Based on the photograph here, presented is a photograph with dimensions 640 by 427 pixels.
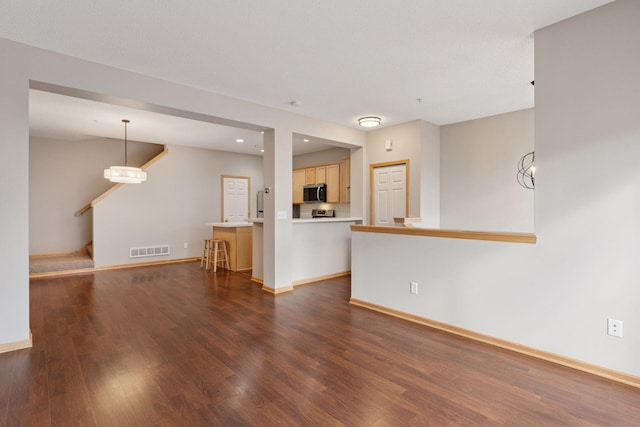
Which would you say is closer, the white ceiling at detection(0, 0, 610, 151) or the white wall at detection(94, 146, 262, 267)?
the white ceiling at detection(0, 0, 610, 151)

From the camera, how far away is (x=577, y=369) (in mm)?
2361

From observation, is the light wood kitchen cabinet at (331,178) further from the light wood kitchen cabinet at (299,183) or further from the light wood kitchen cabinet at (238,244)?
the light wood kitchen cabinet at (238,244)

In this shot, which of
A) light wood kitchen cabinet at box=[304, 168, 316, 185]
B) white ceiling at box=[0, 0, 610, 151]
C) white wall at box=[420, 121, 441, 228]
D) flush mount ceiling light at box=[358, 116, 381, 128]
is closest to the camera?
white ceiling at box=[0, 0, 610, 151]

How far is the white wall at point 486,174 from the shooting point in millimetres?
4699

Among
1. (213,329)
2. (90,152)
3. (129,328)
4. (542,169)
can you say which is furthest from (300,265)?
(90,152)

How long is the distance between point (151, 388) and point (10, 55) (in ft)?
10.3

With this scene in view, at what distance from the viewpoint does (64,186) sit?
6770 millimetres

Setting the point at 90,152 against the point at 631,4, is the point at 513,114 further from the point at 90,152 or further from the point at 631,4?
the point at 90,152

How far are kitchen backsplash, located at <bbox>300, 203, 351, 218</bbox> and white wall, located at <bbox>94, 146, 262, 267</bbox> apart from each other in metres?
1.98

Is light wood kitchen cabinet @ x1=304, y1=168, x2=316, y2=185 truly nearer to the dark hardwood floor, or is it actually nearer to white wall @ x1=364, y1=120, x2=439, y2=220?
white wall @ x1=364, y1=120, x2=439, y2=220

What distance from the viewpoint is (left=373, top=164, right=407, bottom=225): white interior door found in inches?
213

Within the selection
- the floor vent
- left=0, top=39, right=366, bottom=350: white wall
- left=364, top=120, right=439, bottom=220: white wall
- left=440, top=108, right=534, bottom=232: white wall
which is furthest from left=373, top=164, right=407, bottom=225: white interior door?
the floor vent

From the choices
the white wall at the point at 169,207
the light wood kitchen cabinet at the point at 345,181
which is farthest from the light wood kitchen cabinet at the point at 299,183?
the white wall at the point at 169,207

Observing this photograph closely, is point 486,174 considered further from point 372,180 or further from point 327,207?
point 327,207
